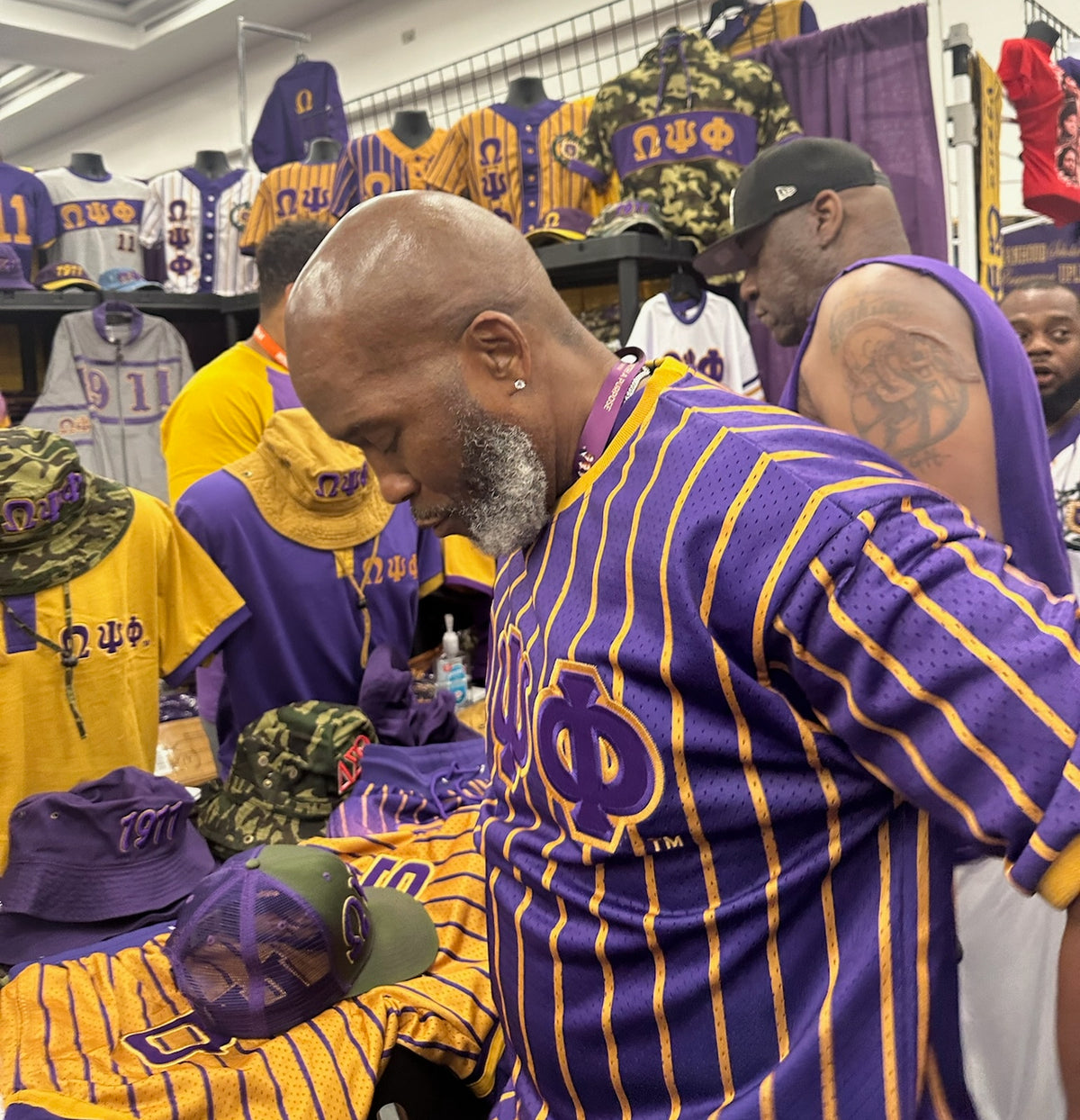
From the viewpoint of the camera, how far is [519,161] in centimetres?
443

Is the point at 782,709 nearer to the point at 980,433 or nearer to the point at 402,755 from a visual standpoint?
the point at 980,433

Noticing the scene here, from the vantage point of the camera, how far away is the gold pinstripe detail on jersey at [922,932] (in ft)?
3.10

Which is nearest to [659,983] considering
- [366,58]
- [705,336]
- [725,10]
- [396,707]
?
[396,707]

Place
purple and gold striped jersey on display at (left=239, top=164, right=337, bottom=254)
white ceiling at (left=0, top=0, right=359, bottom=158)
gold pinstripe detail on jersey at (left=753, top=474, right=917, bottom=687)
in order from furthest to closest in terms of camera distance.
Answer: white ceiling at (left=0, top=0, right=359, bottom=158) → purple and gold striped jersey on display at (left=239, top=164, right=337, bottom=254) → gold pinstripe detail on jersey at (left=753, top=474, right=917, bottom=687)

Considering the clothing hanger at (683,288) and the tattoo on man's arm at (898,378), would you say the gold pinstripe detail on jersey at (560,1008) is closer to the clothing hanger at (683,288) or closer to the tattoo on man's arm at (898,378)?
the tattoo on man's arm at (898,378)

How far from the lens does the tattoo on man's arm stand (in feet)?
5.18

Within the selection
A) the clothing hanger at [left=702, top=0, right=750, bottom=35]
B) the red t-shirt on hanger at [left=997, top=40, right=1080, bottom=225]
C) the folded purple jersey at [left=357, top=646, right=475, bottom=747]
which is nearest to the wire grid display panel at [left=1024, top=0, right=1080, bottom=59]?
the red t-shirt on hanger at [left=997, top=40, right=1080, bottom=225]

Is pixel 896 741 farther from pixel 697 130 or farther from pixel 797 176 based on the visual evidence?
pixel 697 130

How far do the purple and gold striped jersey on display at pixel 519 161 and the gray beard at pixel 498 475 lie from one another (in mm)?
3431

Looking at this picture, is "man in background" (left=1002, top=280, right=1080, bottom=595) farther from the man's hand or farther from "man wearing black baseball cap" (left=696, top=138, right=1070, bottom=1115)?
the man's hand

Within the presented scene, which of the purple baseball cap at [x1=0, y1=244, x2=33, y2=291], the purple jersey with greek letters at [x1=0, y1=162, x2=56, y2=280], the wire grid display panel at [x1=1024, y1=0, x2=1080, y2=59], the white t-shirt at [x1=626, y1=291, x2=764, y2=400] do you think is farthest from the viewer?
the purple jersey with greek letters at [x1=0, y1=162, x2=56, y2=280]

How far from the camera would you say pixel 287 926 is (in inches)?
60.9

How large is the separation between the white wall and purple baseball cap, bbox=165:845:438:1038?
322 cm

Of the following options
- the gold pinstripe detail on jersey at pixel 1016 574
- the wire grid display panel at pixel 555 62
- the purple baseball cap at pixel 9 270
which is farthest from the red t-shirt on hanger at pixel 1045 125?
the purple baseball cap at pixel 9 270
